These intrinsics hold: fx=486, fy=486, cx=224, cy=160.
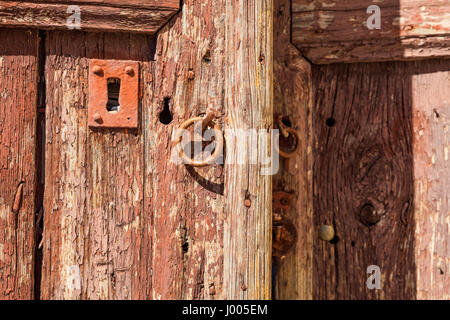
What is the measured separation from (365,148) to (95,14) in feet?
2.86

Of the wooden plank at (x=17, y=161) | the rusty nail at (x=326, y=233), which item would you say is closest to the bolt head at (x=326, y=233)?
the rusty nail at (x=326, y=233)

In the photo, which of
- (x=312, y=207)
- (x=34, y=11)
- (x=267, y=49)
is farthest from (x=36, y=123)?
(x=312, y=207)

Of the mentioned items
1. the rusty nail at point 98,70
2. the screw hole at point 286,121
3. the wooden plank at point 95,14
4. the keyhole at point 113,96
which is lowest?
the screw hole at point 286,121

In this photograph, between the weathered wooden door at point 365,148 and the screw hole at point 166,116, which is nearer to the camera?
the screw hole at point 166,116

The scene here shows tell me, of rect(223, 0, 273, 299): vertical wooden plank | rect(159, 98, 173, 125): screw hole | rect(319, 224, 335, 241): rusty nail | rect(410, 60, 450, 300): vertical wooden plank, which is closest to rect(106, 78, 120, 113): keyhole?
rect(159, 98, 173, 125): screw hole

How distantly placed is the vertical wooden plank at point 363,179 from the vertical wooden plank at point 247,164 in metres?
0.28

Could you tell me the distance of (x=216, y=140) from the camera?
126 cm

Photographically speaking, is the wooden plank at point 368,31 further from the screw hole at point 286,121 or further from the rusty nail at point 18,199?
the rusty nail at point 18,199

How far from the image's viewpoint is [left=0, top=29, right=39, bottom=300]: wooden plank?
4.11 feet

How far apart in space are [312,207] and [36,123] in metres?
0.84

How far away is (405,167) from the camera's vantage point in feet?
4.80

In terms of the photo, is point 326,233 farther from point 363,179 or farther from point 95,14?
point 95,14

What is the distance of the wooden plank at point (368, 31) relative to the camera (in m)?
1.41
